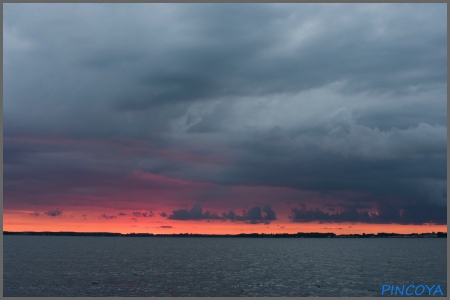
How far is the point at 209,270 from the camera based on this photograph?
11506 cm

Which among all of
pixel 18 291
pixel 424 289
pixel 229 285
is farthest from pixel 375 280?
pixel 18 291

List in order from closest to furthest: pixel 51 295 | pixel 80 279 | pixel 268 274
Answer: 1. pixel 51 295
2. pixel 80 279
3. pixel 268 274

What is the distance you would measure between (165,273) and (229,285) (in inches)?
1043

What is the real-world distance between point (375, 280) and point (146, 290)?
5311cm

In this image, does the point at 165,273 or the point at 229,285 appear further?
the point at 165,273

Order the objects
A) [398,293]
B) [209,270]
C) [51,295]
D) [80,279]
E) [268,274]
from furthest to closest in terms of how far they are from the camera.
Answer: [209,270] < [268,274] < [80,279] < [398,293] < [51,295]

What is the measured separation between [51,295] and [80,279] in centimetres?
1928

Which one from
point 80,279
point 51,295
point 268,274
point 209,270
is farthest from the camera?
point 209,270

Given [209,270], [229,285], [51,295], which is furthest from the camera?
[209,270]

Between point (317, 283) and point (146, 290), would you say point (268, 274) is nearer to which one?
point (317, 283)

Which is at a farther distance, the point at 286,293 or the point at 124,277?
the point at 124,277

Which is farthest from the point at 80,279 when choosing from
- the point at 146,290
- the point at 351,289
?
the point at 351,289

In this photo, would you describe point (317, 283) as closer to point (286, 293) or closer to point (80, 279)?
point (286, 293)

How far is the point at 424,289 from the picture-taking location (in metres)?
85.4
